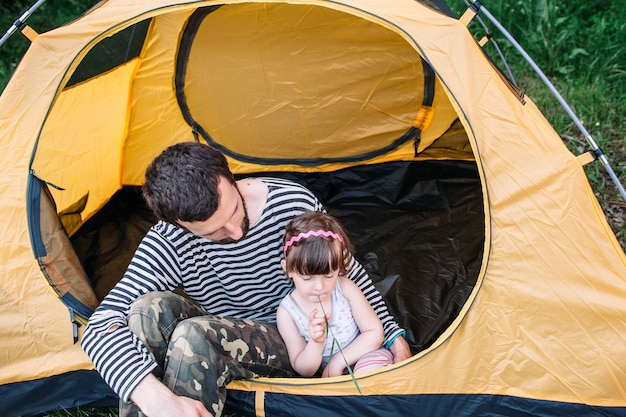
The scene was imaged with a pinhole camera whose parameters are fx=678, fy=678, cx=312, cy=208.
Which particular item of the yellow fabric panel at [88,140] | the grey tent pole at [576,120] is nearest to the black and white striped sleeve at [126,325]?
the yellow fabric panel at [88,140]

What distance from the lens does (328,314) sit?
1.71 m

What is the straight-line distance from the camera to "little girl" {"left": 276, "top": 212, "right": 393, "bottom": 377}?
5.28ft

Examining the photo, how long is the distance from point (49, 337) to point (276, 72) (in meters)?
1.36

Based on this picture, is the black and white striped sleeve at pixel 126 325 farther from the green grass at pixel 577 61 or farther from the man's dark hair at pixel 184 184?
the green grass at pixel 577 61

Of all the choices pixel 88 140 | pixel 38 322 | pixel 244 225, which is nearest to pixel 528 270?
pixel 244 225

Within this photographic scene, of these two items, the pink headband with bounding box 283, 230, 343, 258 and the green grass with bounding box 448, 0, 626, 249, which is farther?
the green grass with bounding box 448, 0, 626, 249

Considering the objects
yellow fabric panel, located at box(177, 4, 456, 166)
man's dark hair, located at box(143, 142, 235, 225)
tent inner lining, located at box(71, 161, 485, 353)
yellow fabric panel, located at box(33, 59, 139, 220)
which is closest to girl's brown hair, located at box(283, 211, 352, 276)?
man's dark hair, located at box(143, 142, 235, 225)

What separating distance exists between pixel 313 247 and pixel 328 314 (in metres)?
0.23

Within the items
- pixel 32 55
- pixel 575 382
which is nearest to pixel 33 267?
pixel 32 55

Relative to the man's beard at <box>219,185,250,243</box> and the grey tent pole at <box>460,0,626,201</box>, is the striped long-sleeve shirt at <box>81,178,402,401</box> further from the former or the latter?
the grey tent pole at <box>460,0,626,201</box>

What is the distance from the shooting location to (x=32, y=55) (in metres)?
1.86

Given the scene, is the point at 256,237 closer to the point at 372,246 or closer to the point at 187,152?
the point at 187,152

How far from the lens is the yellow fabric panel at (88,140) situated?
228 cm

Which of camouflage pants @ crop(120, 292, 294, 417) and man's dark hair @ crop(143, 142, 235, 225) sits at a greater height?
man's dark hair @ crop(143, 142, 235, 225)
